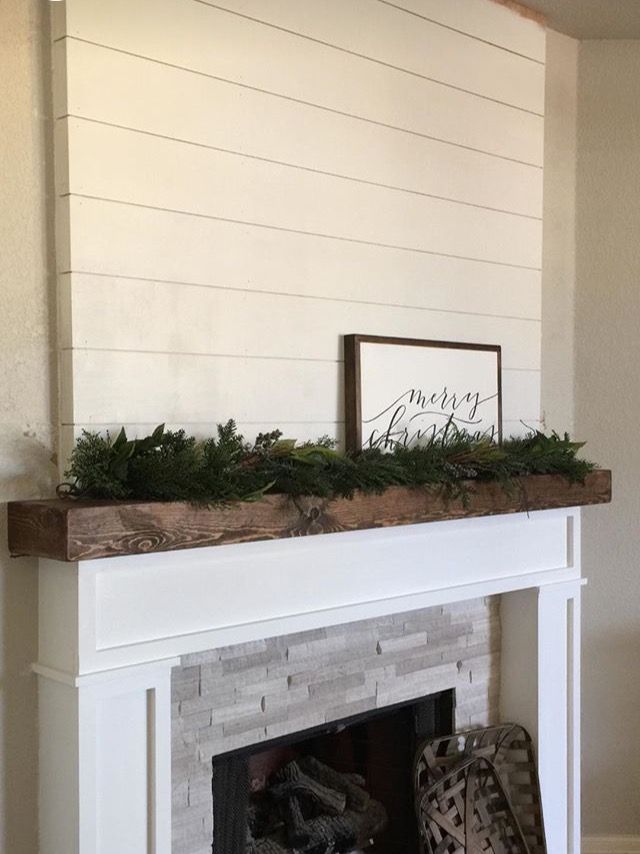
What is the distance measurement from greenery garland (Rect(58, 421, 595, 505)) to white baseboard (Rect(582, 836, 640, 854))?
1317 mm

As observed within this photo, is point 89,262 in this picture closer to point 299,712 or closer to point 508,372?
point 299,712

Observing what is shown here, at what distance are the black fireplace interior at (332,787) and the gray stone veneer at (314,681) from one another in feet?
0.18

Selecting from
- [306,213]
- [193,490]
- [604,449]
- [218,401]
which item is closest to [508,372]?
[604,449]

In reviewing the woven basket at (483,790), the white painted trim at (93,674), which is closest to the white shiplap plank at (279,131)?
the white painted trim at (93,674)

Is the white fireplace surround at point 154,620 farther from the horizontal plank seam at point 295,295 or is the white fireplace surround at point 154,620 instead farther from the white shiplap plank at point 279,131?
the white shiplap plank at point 279,131

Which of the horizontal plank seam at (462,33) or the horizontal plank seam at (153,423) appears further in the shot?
the horizontal plank seam at (462,33)

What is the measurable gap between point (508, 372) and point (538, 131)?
2.36ft

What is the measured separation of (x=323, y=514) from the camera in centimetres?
204

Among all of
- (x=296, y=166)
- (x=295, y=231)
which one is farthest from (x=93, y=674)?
(x=296, y=166)

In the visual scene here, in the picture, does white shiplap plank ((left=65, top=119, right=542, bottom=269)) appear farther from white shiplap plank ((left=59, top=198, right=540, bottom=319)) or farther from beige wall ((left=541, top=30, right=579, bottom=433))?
beige wall ((left=541, top=30, right=579, bottom=433))

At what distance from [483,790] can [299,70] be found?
1920 millimetres

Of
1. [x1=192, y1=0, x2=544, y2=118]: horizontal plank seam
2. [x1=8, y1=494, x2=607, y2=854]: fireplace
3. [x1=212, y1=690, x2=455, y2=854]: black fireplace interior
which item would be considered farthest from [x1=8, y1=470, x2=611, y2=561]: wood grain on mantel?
[x1=192, y1=0, x2=544, y2=118]: horizontal plank seam

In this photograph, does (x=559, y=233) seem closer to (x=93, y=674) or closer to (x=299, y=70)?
(x=299, y=70)

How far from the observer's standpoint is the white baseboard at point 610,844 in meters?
3.01
